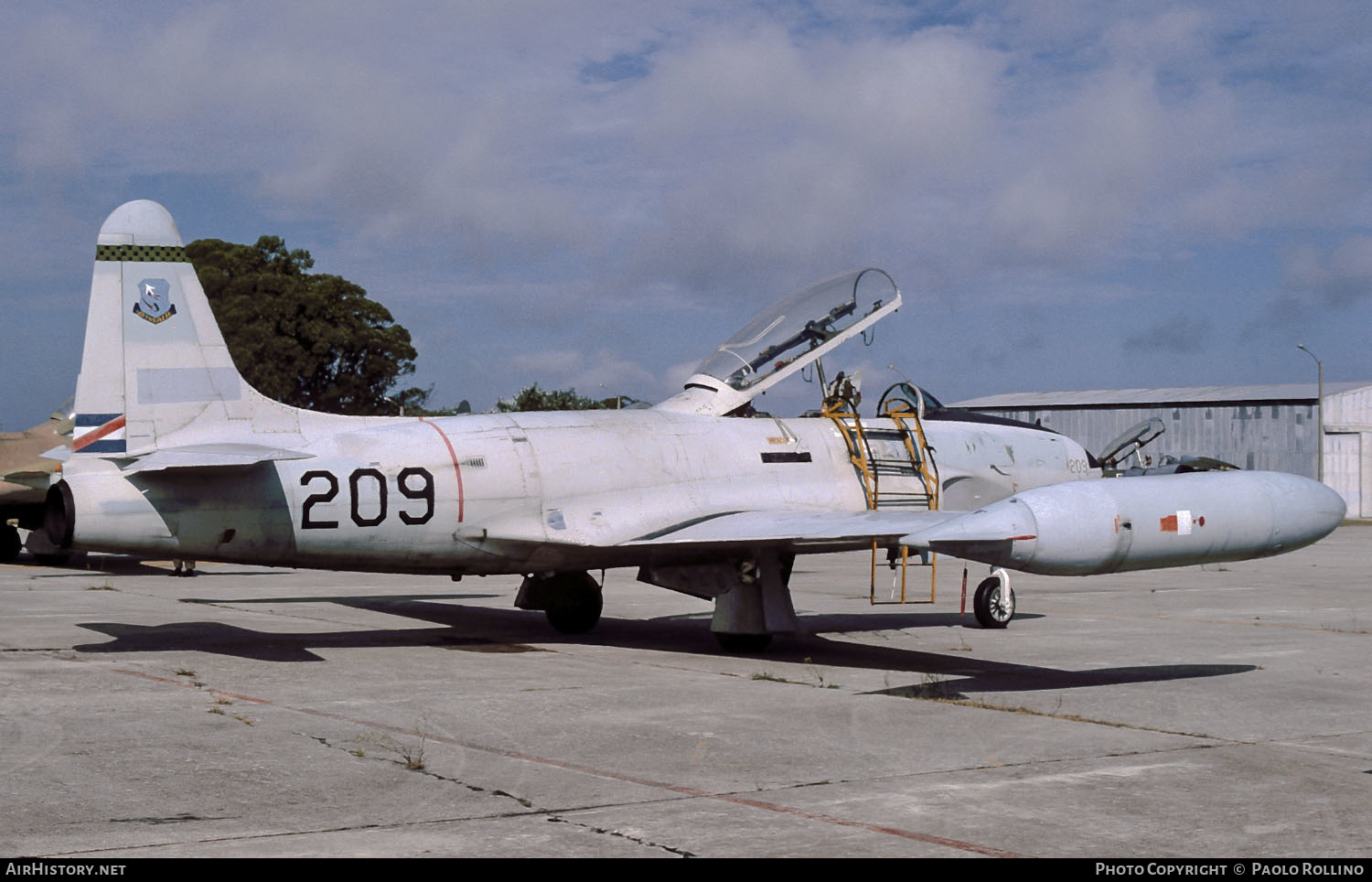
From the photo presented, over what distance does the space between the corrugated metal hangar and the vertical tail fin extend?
55.2 meters

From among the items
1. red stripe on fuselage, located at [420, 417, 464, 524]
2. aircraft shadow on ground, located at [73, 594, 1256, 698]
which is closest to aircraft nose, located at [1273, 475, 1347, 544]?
aircraft shadow on ground, located at [73, 594, 1256, 698]

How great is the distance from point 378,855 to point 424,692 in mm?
5135

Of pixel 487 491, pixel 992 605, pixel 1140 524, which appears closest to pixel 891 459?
pixel 992 605

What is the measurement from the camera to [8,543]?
97.2 ft

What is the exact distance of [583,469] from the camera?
14117 millimetres

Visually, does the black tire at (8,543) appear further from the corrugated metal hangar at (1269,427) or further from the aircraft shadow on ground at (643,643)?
the corrugated metal hangar at (1269,427)

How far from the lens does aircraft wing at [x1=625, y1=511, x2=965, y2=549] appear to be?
12.2 metres

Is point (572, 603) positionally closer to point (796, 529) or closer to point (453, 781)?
point (796, 529)

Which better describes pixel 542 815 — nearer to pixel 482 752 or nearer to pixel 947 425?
pixel 482 752

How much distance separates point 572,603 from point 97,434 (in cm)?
561

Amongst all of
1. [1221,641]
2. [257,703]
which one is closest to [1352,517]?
[1221,641]

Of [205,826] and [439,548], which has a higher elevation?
[439,548]

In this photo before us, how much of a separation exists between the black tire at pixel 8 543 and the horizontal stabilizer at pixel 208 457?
1949 centimetres

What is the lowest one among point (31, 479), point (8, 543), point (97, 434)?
point (8, 543)
